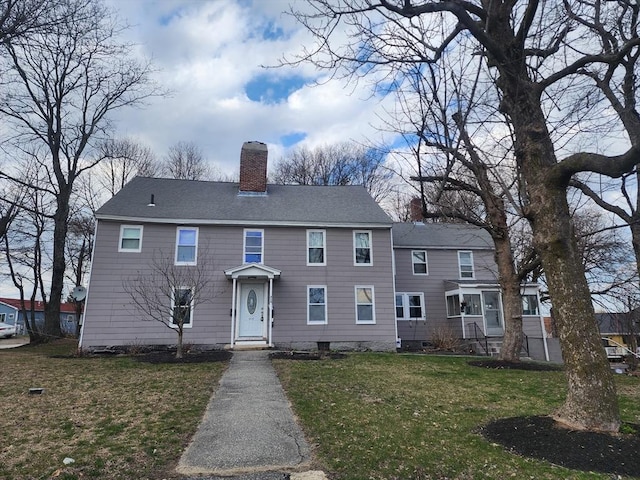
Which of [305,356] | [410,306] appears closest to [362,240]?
[410,306]

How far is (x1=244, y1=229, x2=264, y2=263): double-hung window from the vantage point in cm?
1519

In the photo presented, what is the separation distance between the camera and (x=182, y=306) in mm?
12984

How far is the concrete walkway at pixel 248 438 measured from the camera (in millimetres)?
4055

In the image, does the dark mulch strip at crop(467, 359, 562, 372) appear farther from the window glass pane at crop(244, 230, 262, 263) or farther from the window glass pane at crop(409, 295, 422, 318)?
the window glass pane at crop(244, 230, 262, 263)

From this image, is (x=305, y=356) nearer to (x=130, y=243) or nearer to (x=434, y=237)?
(x=130, y=243)

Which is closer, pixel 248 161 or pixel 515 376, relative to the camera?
pixel 515 376

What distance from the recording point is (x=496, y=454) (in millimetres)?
4348

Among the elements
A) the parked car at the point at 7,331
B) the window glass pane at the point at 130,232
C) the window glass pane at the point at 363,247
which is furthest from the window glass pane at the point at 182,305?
the parked car at the point at 7,331

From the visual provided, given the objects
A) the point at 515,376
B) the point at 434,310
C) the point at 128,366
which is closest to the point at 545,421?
the point at 515,376

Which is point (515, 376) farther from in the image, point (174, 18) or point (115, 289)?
point (115, 289)

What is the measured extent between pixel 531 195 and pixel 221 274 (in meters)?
11.5

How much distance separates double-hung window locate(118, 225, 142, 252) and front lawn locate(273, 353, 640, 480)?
23.6ft

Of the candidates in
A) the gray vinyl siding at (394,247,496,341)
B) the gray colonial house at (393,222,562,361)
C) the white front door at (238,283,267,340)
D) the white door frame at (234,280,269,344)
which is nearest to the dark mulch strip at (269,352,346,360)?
the white door frame at (234,280,269,344)

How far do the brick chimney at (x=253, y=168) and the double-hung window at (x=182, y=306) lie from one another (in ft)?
17.7
